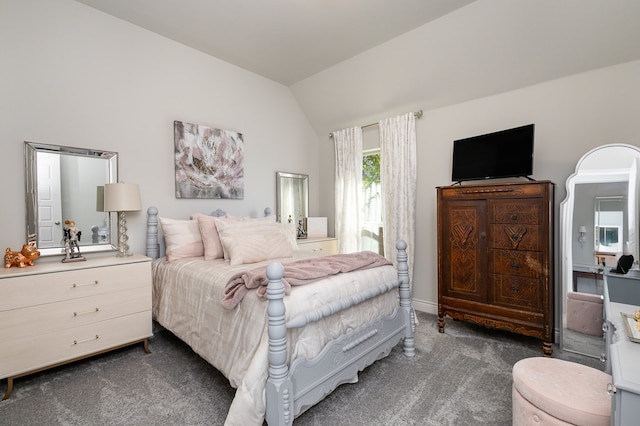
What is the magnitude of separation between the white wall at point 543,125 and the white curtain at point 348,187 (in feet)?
2.42

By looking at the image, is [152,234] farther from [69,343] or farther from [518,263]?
[518,263]

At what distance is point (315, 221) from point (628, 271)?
3.19 metres

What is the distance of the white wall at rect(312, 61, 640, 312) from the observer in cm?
245

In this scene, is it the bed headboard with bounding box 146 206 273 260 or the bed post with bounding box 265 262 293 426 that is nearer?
the bed post with bounding box 265 262 293 426

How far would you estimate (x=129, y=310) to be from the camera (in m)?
2.48

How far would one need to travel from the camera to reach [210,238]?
9.23 ft

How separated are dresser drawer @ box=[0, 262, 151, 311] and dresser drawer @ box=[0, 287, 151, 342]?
0.04 m

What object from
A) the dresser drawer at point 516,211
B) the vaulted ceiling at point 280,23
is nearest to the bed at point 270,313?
the dresser drawer at point 516,211

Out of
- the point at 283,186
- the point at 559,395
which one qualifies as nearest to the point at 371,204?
the point at 283,186

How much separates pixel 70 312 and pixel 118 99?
194 centimetres

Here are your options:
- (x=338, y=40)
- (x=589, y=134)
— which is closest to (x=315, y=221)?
(x=338, y=40)

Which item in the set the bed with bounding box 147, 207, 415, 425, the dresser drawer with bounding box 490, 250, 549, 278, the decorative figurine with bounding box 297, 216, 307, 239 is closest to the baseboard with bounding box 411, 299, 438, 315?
the dresser drawer with bounding box 490, 250, 549, 278

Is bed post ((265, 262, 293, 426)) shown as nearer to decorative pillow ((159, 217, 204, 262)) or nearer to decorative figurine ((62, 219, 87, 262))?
decorative pillow ((159, 217, 204, 262))

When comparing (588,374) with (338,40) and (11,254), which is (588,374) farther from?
(11,254)
